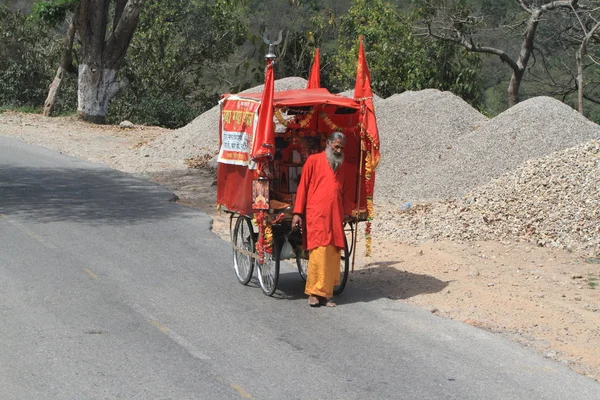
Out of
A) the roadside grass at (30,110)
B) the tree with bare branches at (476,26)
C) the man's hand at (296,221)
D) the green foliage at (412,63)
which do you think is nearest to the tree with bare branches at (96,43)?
the roadside grass at (30,110)

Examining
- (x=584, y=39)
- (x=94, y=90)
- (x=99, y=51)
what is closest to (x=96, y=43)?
(x=99, y=51)

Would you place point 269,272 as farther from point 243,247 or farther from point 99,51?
point 99,51

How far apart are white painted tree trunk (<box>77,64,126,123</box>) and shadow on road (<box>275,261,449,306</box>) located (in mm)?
18487

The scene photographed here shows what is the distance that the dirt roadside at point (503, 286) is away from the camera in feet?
27.0

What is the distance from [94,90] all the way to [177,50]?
19.5 ft

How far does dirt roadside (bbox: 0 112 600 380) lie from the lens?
8227 mm

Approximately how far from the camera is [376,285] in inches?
401

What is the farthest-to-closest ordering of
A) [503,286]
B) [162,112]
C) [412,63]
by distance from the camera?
1. [162,112]
2. [412,63]
3. [503,286]

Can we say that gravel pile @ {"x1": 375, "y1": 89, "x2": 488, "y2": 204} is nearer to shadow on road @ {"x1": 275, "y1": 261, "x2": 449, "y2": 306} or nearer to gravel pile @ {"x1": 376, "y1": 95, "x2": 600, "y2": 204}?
gravel pile @ {"x1": 376, "y1": 95, "x2": 600, "y2": 204}

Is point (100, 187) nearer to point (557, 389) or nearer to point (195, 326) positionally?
point (195, 326)

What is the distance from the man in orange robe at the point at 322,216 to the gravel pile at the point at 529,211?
347 centimetres

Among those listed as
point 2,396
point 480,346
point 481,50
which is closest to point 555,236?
point 480,346

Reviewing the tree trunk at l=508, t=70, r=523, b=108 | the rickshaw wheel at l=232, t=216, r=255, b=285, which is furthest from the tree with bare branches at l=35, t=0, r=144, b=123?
the rickshaw wheel at l=232, t=216, r=255, b=285

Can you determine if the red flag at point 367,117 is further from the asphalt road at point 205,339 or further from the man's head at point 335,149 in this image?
the asphalt road at point 205,339
